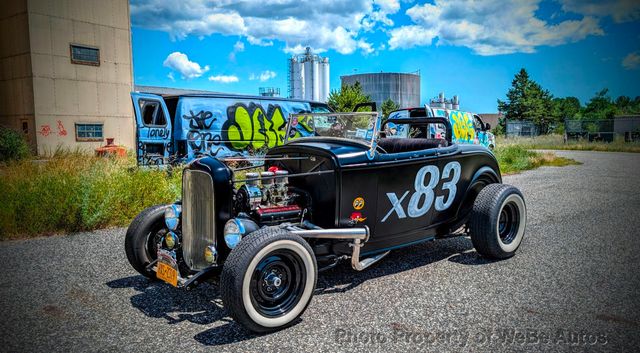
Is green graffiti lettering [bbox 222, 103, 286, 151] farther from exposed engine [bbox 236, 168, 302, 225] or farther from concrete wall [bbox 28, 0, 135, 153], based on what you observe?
concrete wall [bbox 28, 0, 135, 153]

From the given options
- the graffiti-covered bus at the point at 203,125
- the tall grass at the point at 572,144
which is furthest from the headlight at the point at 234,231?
the tall grass at the point at 572,144

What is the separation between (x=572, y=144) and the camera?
3178cm

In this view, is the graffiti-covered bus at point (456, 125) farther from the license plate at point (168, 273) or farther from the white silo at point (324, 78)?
the white silo at point (324, 78)

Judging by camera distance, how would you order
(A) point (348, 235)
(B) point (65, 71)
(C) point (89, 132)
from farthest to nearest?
1. (C) point (89, 132)
2. (B) point (65, 71)
3. (A) point (348, 235)

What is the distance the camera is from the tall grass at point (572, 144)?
1072 inches

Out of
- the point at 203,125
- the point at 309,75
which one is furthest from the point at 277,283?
the point at 309,75

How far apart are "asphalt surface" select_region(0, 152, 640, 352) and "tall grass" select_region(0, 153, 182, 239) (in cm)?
53

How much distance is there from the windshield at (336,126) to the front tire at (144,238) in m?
1.86

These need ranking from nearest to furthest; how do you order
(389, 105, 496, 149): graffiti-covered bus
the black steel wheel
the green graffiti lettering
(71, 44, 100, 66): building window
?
the black steel wheel → the green graffiti lettering → (389, 105, 496, 149): graffiti-covered bus → (71, 44, 100, 66): building window

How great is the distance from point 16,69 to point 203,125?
1514 centimetres

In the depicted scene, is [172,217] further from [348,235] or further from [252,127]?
[252,127]

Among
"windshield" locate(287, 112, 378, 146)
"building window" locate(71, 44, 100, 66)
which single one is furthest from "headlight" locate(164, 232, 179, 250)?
"building window" locate(71, 44, 100, 66)

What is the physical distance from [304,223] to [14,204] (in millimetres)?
5112

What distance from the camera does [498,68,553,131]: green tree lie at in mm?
50019
